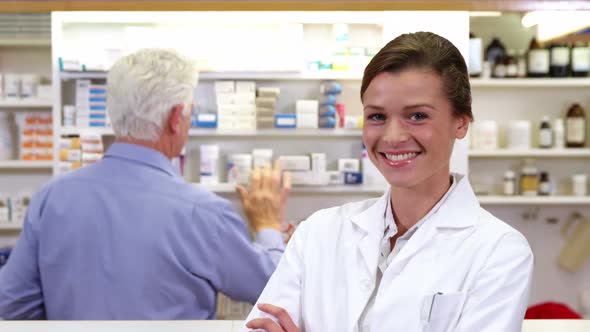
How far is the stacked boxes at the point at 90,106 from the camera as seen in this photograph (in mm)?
3867

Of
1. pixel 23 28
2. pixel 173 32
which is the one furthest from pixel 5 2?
pixel 23 28

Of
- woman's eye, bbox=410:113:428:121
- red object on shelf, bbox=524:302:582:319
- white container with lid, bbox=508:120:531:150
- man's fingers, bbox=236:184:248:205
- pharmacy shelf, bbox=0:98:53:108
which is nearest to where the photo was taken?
woman's eye, bbox=410:113:428:121

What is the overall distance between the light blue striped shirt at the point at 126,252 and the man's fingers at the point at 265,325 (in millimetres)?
623

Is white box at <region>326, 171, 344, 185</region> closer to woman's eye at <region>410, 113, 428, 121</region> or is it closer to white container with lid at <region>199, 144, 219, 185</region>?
white container with lid at <region>199, 144, 219, 185</region>

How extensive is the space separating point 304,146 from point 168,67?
1716 mm

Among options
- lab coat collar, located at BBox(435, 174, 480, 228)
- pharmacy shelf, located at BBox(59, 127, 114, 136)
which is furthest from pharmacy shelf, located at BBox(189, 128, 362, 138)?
lab coat collar, located at BBox(435, 174, 480, 228)

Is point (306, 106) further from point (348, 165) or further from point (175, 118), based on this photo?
point (175, 118)

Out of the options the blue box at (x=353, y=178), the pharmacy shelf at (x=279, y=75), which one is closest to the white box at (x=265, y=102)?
the pharmacy shelf at (x=279, y=75)

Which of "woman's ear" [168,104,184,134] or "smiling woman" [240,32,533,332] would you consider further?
"woman's ear" [168,104,184,134]

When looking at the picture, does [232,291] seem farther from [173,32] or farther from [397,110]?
[173,32]

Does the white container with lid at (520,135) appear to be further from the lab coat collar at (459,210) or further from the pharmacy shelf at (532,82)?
the lab coat collar at (459,210)

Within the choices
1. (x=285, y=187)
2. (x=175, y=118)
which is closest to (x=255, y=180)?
(x=285, y=187)

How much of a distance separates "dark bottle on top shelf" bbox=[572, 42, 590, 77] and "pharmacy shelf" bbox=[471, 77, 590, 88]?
0.14 meters

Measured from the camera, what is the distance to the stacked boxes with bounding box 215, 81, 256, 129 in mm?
3830
